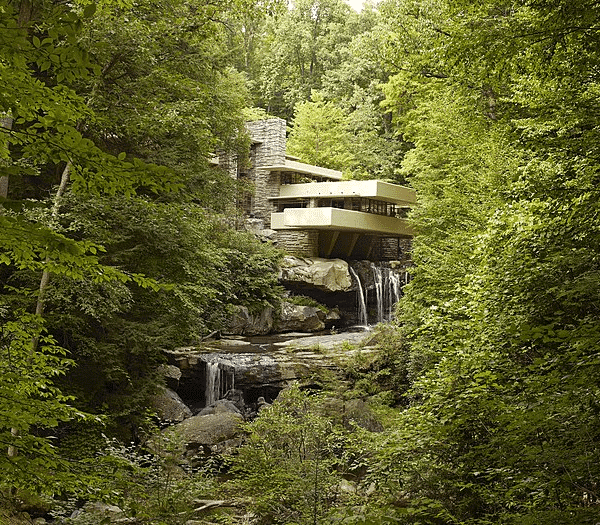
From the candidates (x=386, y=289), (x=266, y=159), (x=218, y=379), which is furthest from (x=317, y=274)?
(x=218, y=379)

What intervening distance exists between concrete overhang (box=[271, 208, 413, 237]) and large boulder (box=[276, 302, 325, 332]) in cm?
414

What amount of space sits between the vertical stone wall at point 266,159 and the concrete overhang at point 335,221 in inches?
63.6

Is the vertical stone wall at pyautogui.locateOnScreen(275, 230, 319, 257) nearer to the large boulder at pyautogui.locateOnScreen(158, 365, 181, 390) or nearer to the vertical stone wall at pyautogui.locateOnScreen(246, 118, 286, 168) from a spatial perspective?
the vertical stone wall at pyautogui.locateOnScreen(246, 118, 286, 168)

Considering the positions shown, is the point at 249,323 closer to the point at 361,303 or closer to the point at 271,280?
the point at 271,280

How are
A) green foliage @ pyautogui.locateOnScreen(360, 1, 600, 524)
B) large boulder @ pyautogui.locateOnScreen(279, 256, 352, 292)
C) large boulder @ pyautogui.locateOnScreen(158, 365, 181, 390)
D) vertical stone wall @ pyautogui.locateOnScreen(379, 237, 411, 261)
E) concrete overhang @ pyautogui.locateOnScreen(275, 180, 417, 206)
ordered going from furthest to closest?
vertical stone wall @ pyautogui.locateOnScreen(379, 237, 411, 261) < concrete overhang @ pyautogui.locateOnScreen(275, 180, 417, 206) < large boulder @ pyautogui.locateOnScreen(279, 256, 352, 292) < large boulder @ pyautogui.locateOnScreen(158, 365, 181, 390) < green foliage @ pyautogui.locateOnScreen(360, 1, 600, 524)

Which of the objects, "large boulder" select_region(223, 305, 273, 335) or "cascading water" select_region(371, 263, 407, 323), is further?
"cascading water" select_region(371, 263, 407, 323)

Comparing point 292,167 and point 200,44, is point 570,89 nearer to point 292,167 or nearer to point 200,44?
point 200,44

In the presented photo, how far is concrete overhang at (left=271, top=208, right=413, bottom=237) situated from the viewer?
24531 millimetres

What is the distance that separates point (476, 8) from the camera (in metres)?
8.08

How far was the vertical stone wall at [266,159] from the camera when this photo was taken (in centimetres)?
2678

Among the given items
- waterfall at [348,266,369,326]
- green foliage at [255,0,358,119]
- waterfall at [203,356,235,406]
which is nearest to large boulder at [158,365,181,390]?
waterfall at [203,356,235,406]

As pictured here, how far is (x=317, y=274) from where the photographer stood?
76.9 feet

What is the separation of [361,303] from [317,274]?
2.37 metres

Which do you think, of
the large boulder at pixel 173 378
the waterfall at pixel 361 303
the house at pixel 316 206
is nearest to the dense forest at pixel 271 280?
the large boulder at pixel 173 378
